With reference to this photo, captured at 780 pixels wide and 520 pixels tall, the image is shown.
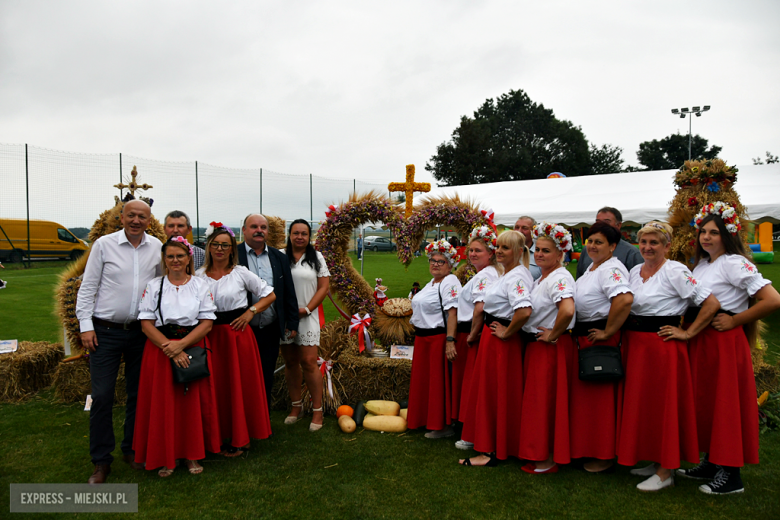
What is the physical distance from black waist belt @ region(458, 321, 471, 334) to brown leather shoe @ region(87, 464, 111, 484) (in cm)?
293

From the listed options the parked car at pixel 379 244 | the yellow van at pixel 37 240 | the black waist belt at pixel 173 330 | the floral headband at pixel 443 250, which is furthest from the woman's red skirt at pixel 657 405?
the parked car at pixel 379 244

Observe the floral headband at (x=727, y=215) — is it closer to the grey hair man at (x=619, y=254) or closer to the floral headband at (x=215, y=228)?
the grey hair man at (x=619, y=254)

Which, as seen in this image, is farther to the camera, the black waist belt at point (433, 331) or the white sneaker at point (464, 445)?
the black waist belt at point (433, 331)

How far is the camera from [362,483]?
3.53 metres

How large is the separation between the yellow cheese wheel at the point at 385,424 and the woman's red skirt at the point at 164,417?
1.55 meters

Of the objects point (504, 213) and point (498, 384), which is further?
point (504, 213)

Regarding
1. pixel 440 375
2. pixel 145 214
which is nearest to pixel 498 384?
pixel 440 375

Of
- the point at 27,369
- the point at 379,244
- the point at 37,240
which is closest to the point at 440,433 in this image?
the point at 27,369

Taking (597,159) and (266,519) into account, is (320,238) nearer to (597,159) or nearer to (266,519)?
(266,519)

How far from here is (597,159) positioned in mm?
51750

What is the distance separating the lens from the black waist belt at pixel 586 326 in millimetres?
3434

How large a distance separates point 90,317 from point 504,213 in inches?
487

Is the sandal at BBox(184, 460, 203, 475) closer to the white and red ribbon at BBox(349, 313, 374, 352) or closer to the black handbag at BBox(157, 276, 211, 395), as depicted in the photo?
the black handbag at BBox(157, 276, 211, 395)

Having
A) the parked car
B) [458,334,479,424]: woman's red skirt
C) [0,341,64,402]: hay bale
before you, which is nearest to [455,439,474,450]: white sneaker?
[458,334,479,424]: woman's red skirt
